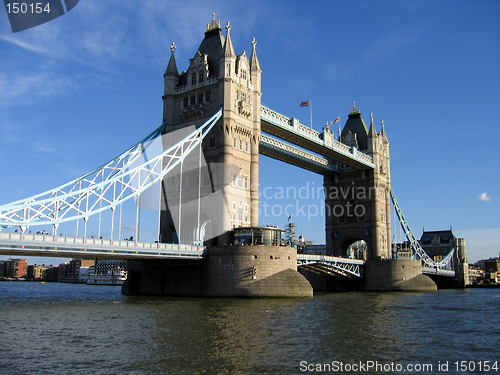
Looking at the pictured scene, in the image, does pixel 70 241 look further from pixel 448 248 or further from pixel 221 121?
pixel 448 248

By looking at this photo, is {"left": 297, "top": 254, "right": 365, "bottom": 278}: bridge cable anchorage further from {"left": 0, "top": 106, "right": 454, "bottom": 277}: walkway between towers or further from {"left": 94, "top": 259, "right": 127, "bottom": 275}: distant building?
{"left": 94, "top": 259, "right": 127, "bottom": 275}: distant building

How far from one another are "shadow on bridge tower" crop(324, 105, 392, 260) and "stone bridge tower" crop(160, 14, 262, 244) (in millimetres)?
36864

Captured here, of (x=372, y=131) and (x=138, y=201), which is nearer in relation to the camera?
(x=138, y=201)

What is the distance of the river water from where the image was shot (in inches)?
819

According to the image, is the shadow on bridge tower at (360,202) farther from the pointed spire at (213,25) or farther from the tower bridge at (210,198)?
the pointed spire at (213,25)

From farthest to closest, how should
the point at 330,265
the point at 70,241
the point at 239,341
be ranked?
the point at 330,265
the point at 70,241
the point at 239,341

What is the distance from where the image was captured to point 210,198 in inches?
2451

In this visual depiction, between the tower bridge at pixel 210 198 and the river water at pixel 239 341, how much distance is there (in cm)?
894

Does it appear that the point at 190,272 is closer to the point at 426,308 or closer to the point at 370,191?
the point at 426,308

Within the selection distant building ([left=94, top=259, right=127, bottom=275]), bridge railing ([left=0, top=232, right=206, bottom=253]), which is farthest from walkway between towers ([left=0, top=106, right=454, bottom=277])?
distant building ([left=94, top=259, right=127, bottom=275])

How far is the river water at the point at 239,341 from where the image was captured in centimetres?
2081

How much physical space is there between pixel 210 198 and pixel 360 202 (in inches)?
1707

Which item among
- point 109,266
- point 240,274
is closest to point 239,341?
point 240,274

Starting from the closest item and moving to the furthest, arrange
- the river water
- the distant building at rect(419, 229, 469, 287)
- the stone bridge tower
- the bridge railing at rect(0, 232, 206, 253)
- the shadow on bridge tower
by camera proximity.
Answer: the river water
the bridge railing at rect(0, 232, 206, 253)
the stone bridge tower
the shadow on bridge tower
the distant building at rect(419, 229, 469, 287)
